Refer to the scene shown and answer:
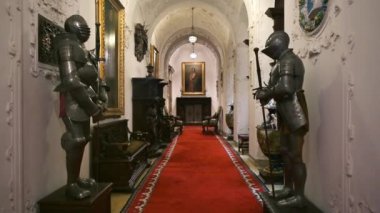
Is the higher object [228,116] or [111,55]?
[111,55]

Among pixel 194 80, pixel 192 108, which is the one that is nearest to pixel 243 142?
pixel 192 108

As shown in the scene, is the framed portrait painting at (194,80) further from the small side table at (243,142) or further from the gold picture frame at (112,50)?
the gold picture frame at (112,50)

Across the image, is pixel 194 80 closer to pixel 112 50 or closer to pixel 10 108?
pixel 112 50

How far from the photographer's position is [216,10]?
38.7 feet

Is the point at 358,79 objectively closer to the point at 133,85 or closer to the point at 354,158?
the point at 354,158

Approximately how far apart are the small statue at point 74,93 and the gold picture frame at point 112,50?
7.73 ft

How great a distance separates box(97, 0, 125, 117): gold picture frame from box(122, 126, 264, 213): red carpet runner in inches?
65.6

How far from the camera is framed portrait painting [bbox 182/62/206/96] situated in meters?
22.6

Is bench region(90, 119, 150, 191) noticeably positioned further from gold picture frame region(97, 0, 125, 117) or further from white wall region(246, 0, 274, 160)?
white wall region(246, 0, 274, 160)

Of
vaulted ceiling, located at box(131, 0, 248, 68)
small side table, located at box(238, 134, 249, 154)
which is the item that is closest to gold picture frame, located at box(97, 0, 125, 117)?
vaulted ceiling, located at box(131, 0, 248, 68)

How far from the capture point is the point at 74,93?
325 cm

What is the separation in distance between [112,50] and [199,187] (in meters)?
3.17

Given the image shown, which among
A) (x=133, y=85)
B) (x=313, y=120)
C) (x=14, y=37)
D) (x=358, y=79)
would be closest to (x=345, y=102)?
(x=358, y=79)

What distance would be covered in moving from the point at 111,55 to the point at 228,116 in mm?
7398
